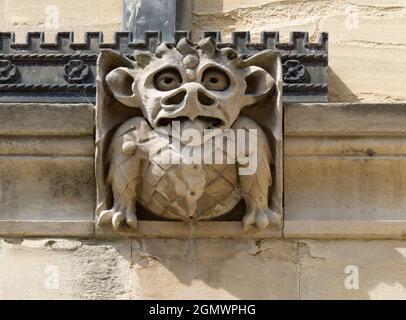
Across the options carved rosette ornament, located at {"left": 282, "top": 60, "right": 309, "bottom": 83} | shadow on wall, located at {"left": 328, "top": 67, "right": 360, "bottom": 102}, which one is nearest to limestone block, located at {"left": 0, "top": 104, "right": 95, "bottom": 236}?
carved rosette ornament, located at {"left": 282, "top": 60, "right": 309, "bottom": 83}

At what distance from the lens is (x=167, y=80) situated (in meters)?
4.43

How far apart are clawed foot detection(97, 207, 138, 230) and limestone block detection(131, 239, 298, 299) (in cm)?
9

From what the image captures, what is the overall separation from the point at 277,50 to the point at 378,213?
55 centimetres

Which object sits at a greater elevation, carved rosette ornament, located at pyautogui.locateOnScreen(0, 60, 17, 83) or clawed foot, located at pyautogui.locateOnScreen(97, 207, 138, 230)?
carved rosette ornament, located at pyautogui.locateOnScreen(0, 60, 17, 83)

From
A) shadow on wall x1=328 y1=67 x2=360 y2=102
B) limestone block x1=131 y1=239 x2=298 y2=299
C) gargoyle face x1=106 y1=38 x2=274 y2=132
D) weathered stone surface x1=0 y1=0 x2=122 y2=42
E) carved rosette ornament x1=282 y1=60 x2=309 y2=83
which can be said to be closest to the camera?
gargoyle face x1=106 y1=38 x2=274 y2=132

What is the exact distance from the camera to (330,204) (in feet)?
14.9

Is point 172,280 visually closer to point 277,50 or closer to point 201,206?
point 201,206

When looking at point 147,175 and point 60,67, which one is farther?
point 60,67

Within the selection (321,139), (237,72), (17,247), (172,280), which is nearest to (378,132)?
(321,139)

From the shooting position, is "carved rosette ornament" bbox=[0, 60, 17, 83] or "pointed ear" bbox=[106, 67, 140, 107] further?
"carved rosette ornament" bbox=[0, 60, 17, 83]

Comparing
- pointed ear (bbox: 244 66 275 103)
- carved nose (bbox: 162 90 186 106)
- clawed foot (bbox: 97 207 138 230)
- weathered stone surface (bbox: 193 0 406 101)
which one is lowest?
clawed foot (bbox: 97 207 138 230)

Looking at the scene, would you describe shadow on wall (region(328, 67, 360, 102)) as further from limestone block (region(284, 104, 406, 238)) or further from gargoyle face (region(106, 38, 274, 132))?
gargoyle face (region(106, 38, 274, 132))

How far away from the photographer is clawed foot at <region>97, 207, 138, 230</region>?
14.6ft

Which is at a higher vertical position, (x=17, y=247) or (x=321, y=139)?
(x=321, y=139)
